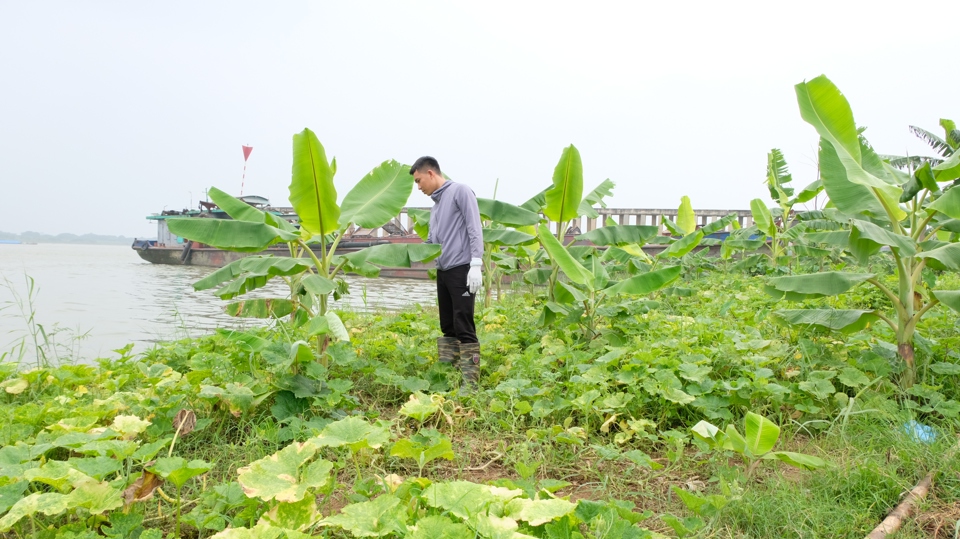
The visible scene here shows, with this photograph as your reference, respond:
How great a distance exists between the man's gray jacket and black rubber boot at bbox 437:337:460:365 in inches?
21.6

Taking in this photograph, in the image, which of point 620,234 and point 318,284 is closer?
point 318,284

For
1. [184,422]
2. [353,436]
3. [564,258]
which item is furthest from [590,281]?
[184,422]

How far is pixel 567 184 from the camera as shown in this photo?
5.22 meters

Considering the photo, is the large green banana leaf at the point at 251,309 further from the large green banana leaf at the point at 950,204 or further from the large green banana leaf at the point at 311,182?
the large green banana leaf at the point at 950,204

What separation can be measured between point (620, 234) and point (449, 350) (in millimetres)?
2400

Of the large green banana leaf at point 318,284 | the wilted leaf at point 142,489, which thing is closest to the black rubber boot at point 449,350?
the large green banana leaf at point 318,284

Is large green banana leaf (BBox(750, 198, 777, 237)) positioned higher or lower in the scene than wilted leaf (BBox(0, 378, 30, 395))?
higher

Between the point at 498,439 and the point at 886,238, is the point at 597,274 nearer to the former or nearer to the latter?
the point at 886,238

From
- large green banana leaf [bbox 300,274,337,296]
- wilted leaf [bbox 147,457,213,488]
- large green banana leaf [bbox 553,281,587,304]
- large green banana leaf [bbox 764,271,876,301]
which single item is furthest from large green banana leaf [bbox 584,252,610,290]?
wilted leaf [bbox 147,457,213,488]

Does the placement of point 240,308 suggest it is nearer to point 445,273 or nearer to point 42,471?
point 445,273

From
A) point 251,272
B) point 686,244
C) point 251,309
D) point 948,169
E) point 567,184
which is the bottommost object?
point 251,309

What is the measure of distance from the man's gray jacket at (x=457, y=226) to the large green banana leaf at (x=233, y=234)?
1.11m

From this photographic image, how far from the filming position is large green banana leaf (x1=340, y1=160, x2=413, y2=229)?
4.13 m

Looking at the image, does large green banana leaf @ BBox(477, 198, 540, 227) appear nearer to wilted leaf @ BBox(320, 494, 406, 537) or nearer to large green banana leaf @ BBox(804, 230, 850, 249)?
large green banana leaf @ BBox(804, 230, 850, 249)
